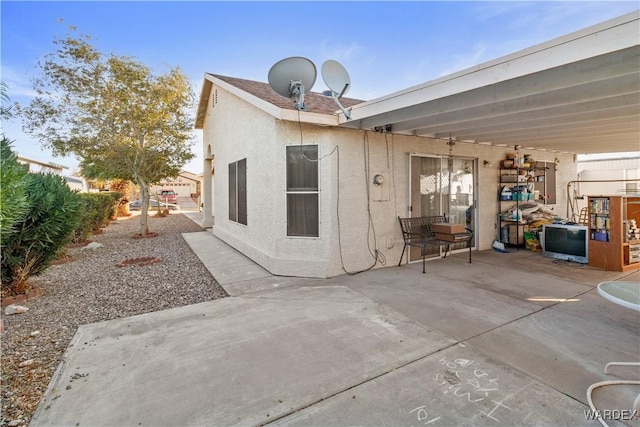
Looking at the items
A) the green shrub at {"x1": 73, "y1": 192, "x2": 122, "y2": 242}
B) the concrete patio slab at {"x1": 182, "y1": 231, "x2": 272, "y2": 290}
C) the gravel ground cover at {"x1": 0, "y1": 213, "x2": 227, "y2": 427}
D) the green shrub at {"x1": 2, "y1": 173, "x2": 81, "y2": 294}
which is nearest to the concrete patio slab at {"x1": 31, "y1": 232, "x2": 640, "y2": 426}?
the gravel ground cover at {"x1": 0, "y1": 213, "x2": 227, "y2": 427}

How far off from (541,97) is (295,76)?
3.75 m

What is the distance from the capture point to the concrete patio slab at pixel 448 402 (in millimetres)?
2090

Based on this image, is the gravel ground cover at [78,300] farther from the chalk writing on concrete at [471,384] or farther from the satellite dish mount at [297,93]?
the satellite dish mount at [297,93]

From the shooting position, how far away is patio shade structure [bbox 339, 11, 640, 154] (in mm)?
2660

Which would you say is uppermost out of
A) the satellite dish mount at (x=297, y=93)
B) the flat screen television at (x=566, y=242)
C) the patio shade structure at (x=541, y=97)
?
the satellite dish mount at (x=297, y=93)

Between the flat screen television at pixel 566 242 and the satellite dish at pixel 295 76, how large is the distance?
21.7ft

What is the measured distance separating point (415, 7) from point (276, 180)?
4.69m

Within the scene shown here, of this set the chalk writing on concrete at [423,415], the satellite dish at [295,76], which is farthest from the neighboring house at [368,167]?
the chalk writing on concrete at [423,415]

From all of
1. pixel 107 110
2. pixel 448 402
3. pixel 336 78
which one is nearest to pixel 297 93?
pixel 336 78

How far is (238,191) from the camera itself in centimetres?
823

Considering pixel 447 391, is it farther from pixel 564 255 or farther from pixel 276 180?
A: pixel 564 255

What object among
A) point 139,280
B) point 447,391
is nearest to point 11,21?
point 139,280

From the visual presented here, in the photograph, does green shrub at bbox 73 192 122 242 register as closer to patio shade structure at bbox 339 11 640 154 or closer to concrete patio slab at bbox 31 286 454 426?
concrete patio slab at bbox 31 286 454 426

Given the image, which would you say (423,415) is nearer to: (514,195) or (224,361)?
(224,361)
